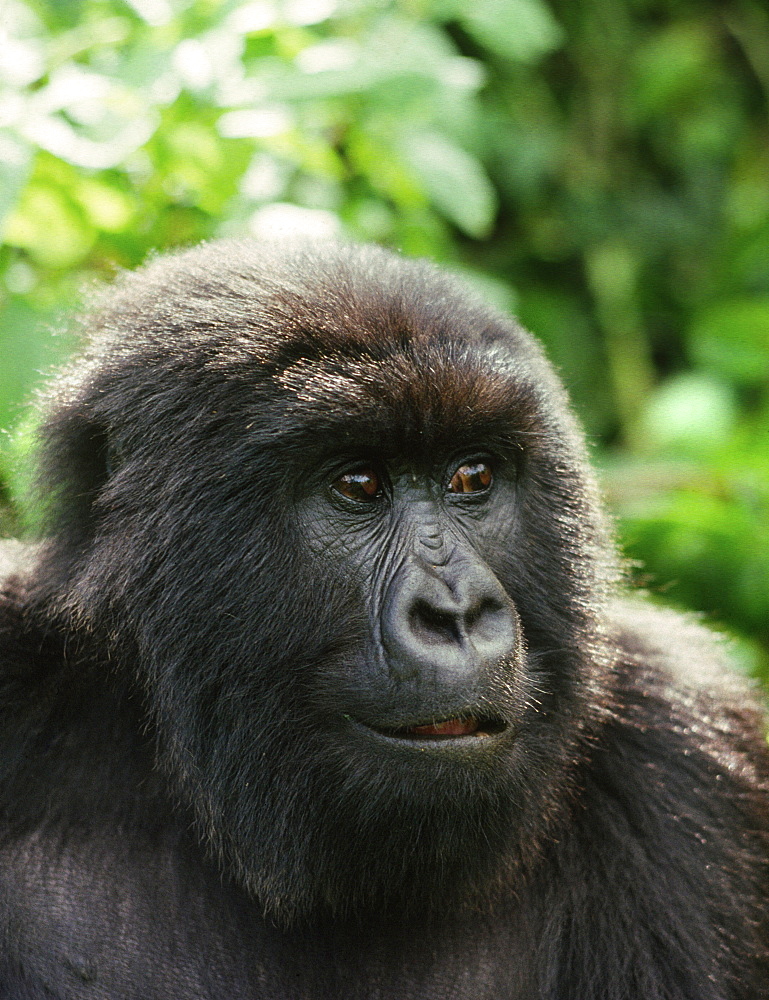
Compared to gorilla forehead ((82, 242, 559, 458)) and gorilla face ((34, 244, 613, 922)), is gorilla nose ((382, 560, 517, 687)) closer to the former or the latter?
gorilla face ((34, 244, 613, 922))

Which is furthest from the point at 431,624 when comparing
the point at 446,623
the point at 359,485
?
the point at 359,485

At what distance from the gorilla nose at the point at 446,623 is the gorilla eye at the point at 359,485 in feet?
0.77

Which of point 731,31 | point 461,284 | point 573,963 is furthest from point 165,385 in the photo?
point 731,31

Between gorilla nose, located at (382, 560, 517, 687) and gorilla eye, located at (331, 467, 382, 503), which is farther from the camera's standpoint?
gorilla eye, located at (331, 467, 382, 503)

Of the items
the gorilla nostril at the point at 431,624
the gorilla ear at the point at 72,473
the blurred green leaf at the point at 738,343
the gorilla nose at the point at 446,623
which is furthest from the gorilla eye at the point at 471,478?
the blurred green leaf at the point at 738,343

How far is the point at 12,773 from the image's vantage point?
2.77 meters

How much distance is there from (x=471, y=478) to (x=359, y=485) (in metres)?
0.28

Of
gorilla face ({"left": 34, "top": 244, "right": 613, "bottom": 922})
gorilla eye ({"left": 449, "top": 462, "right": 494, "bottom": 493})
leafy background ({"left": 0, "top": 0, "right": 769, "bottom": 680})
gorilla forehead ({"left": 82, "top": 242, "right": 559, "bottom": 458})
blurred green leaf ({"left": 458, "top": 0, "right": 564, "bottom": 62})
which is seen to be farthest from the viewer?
blurred green leaf ({"left": 458, "top": 0, "right": 564, "bottom": 62})

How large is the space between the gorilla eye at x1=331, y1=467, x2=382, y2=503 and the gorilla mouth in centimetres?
52

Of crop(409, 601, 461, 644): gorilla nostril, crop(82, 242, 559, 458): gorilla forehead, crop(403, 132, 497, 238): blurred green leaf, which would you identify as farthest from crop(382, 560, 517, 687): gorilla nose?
crop(403, 132, 497, 238): blurred green leaf

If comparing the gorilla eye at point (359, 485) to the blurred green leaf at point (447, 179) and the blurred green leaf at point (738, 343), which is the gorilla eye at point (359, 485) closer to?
the blurred green leaf at point (447, 179)

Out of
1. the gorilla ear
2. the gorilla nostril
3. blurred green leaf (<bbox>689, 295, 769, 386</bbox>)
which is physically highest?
blurred green leaf (<bbox>689, 295, 769, 386</bbox>)

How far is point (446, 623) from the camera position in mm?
2463

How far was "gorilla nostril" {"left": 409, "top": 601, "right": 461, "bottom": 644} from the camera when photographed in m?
2.44
